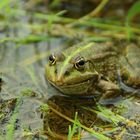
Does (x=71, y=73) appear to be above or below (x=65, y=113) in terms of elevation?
above

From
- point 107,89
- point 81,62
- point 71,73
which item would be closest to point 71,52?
point 81,62

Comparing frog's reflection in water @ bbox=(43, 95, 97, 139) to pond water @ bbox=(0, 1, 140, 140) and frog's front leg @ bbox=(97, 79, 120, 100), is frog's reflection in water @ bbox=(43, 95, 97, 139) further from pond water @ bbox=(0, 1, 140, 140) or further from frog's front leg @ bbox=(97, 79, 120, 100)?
frog's front leg @ bbox=(97, 79, 120, 100)

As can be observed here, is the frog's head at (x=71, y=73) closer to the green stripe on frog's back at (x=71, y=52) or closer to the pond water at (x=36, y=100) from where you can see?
the green stripe on frog's back at (x=71, y=52)

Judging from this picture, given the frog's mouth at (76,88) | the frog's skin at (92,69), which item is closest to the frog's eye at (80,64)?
the frog's skin at (92,69)

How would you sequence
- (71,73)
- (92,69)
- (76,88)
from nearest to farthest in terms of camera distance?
(71,73) → (76,88) → (92,69)

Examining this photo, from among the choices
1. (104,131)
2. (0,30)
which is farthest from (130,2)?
(104,131)

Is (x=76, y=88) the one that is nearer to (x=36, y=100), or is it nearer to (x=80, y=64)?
(x=80, y=64)

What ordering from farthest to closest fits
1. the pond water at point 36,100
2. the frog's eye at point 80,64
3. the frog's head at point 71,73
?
the frog's eye at point 80,64 → the frog's head at point 71,73 → the pond water at point 36,100

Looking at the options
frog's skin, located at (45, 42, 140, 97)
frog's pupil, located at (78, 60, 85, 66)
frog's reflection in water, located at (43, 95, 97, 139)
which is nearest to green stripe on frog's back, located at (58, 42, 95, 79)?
frog's skin, located at (45, 42, 140, 97)
